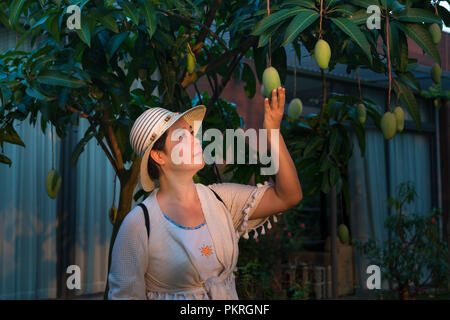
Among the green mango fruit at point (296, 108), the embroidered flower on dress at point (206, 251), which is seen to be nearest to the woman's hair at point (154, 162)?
the embroidered flower on dress at point (206, 251)

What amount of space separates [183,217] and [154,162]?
0.60 feet

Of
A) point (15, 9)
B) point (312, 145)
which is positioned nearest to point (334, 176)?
point (312, 145)

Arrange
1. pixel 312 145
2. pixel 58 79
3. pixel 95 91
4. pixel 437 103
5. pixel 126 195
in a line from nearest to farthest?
pixel 58 79
pixel 95 91
pixel 126 195
pixel 312 145
pixel 437 103

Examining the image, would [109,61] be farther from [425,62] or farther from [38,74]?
[425,62]

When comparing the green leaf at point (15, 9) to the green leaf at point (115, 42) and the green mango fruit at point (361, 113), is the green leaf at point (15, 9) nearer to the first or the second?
the green leaf at point (115, 42)

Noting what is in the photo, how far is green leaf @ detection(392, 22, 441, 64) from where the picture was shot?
4.27 feet

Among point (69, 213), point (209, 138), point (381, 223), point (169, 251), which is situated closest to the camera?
point (169, 251)

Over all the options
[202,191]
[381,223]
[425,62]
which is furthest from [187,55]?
[425,62]

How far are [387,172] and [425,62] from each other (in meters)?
1.26

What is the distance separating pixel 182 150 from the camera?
1.34m

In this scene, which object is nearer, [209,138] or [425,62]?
[209,138]

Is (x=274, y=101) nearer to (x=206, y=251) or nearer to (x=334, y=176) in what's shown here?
(x=206, y=251)

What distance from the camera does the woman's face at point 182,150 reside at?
1330mm

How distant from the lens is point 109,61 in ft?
5.16
